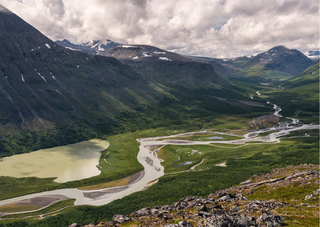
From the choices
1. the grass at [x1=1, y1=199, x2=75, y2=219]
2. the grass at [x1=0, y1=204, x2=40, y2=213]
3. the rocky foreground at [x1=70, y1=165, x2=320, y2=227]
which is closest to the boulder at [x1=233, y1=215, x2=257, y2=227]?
the rocky foreground at [x1=70, y1=165, x2=320, y2=227]

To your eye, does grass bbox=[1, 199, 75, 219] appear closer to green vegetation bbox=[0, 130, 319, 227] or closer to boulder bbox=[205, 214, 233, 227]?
green vegetation bbox=[0, 130, 319, 227]

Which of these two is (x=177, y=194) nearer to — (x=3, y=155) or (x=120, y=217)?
(x=120, y=217)

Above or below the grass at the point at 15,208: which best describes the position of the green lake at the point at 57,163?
above

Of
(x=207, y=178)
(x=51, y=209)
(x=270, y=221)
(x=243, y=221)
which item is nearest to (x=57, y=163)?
(x=51, y=209)

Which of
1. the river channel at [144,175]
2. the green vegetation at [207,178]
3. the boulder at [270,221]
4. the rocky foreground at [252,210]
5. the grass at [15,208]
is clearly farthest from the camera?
the river channel at [144,175]

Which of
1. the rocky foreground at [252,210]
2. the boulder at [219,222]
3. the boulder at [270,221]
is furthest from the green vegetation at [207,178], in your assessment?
the boulder at [270,221]

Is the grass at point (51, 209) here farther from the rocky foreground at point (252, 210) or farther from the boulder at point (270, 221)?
the boulder at point (270, 221)
